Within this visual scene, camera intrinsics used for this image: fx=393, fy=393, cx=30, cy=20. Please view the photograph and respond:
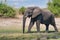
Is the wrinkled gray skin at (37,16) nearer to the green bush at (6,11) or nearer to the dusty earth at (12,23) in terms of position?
the dusty earth at (12,23)

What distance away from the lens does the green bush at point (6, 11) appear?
29331 millimetres

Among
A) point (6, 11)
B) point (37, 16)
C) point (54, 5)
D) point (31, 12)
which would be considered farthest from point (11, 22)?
point (54, 5)

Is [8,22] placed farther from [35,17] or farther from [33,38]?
[33,38]

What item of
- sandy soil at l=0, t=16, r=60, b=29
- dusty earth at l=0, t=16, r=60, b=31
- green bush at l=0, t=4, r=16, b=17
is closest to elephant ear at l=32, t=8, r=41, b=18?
dusty earth at l=0, t=16, r=60, b=31

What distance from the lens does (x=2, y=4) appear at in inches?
1241

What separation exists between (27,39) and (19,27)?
7.27 metres

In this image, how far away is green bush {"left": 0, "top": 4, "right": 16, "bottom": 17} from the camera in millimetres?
29331

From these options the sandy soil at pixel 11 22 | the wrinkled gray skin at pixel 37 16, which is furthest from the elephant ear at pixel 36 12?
the sandy soil at pixel 11 22

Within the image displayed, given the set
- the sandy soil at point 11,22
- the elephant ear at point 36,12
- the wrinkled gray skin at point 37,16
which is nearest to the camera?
the wrinkled gray skin at point 37,16

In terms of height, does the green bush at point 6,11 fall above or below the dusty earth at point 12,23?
above

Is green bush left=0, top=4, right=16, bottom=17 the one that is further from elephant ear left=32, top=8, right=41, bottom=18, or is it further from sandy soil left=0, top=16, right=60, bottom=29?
elephant ear left=32, top=8, right=41, bottom=18

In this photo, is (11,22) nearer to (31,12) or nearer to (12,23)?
(12,23)

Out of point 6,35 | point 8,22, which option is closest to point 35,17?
point 6,35

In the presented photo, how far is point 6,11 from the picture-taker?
1193 inches
